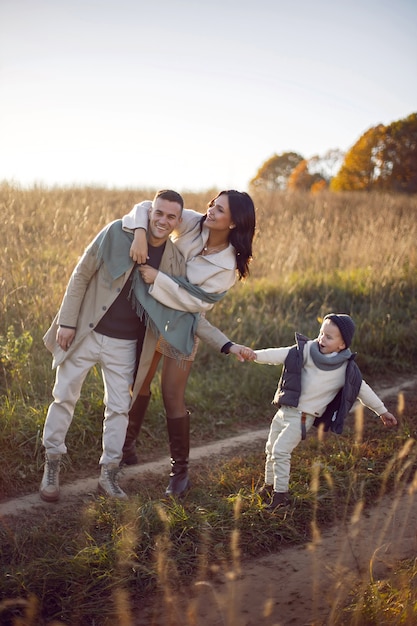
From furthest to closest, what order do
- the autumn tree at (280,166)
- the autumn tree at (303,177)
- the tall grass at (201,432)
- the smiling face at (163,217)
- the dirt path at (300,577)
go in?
the autumn tree at (280,166) → the autumn tree at (303,177) → the smiling face at (163,217) → the tall grass at (201,432) → the dirt path at (300,577)

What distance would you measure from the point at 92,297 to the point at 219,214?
920mm

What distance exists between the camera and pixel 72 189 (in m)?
13.5

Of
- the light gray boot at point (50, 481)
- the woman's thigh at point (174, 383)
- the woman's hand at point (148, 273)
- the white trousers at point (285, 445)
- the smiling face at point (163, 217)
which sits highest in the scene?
the smiling face at point (163, 217)

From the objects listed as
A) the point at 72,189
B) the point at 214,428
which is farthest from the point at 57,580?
the point at 72,189

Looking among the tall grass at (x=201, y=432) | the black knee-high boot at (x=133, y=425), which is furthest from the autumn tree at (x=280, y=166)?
the black knee-high boot at (x=133, y=425)

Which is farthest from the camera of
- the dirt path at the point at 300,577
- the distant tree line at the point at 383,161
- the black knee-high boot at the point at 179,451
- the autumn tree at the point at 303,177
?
the autumn tree at the point at 303,177

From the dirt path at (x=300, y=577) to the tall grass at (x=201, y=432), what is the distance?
0.11 metres

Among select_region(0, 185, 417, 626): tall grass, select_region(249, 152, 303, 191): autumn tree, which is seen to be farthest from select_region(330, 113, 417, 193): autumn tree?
select_region(0, 185, 417, 626): tall grass

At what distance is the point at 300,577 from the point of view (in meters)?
3.15

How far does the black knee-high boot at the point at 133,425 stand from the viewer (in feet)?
15.1

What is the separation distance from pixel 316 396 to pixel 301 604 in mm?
1277

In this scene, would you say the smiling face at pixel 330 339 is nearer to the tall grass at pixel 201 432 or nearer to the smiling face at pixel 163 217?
the tall grass at pixel 201 432

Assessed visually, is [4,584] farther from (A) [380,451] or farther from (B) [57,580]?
(A) [380,451]

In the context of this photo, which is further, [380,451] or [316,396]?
[380,451]
